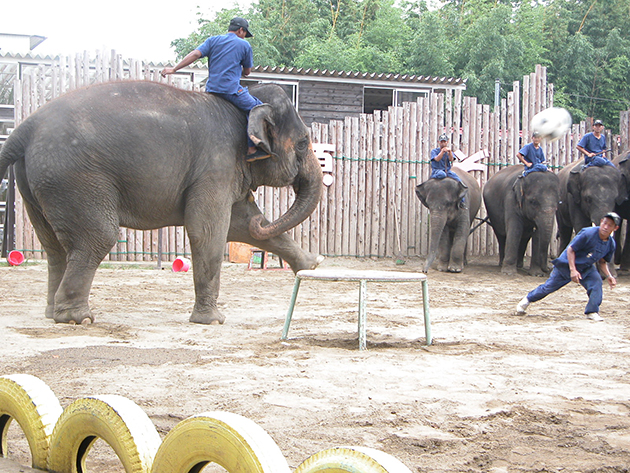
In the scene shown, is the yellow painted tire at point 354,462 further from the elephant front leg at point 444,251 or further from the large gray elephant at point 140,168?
the elephant front leg at point 444,251

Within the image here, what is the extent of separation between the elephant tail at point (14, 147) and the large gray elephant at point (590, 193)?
30.6 ft

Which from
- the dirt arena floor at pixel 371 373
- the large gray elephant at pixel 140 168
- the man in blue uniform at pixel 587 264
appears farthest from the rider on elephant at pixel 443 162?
the large gray elephant at pixel 140 168

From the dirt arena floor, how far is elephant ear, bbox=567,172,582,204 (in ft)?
14.7

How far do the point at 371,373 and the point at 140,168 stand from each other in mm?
3111

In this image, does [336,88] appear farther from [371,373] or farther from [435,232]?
[371,373]

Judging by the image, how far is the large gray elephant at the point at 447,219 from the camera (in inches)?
528

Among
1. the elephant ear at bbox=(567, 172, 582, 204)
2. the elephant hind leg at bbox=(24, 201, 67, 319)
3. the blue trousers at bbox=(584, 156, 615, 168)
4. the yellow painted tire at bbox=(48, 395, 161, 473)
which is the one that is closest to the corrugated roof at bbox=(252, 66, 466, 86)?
the elephant ear at bbox=(567, 172, 582, 204)

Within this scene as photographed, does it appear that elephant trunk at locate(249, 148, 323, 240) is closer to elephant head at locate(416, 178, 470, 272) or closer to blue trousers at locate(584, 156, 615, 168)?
elephant head at locate(416, 178, 470, 272)

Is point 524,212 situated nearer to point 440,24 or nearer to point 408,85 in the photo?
point 408,85

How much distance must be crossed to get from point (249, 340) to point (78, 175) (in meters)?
2.07

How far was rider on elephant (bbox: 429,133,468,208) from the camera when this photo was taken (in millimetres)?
13609

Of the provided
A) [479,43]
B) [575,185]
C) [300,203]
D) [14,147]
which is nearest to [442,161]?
[575,185]

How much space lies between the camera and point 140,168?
269 inches

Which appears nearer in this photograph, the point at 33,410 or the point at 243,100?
the point at 33,410
